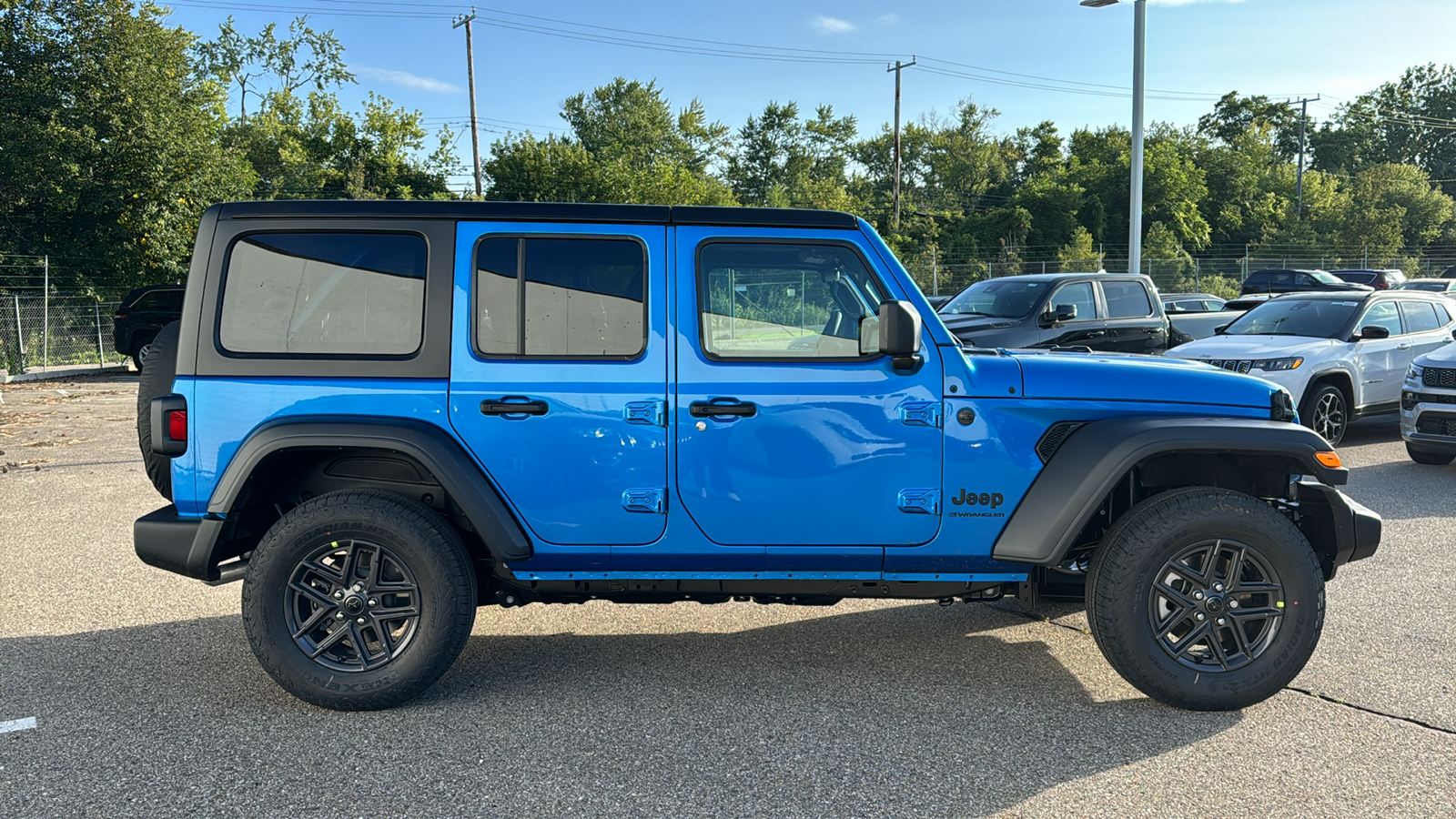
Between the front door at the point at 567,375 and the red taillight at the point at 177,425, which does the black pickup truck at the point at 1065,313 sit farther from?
the red taillight at the point at 177,425

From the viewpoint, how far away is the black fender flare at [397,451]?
157 inches

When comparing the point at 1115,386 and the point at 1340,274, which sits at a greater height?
the point at 1340,274

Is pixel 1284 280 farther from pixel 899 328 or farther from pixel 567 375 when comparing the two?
pixel 567 375

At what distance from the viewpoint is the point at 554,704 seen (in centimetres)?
418

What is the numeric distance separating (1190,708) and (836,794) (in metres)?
1.62

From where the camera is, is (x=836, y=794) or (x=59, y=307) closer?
(x=836, y=794)

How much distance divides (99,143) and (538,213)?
28.2m

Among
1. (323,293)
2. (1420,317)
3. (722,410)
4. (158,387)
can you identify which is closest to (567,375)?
(722,410)

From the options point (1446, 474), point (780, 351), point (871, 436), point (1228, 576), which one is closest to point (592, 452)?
point (780, 351)

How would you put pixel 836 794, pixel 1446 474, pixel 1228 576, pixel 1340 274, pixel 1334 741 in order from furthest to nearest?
pixel 1340 274 → pixel 1446 474 → pixel 1228 576 → pixel 1334 741 → pixel 836 794

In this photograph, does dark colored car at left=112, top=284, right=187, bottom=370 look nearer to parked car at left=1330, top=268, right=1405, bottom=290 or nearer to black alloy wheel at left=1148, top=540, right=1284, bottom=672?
black alloy wheel at left=1148, top=540, right=1284, bottom=672

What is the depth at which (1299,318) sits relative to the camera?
37.7ft

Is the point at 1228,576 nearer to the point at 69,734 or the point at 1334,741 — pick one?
the point at 1334,741

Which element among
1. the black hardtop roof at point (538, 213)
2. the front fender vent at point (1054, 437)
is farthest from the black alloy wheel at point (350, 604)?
the front fender vent at point (1054, 437)
